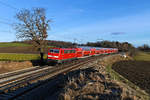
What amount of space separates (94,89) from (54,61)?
46.0ft

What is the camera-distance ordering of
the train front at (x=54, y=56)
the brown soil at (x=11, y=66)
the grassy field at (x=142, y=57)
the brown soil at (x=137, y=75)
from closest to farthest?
the brown soil at (x=11, y=66) < the brown soil at (x=137, y=75) < the train front at (x=54, y=56) < the grassy field at (x=142, y=57)

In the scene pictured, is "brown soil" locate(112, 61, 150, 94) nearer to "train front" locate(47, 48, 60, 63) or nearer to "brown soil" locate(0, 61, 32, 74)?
"train front" locate(47, 48, 60, 63)

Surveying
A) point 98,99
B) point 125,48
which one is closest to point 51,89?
point 98,99

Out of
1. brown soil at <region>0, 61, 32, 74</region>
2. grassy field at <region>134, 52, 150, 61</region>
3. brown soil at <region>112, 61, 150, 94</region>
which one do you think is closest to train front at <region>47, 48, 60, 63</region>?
brown soil at <region>0, 61, 32, 74</region>

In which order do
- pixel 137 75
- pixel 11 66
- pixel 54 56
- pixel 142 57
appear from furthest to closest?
pixel 142 57, pixel 137 75, pixel 54 56, pixel 11 66

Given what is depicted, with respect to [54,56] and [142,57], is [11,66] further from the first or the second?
[142,57]

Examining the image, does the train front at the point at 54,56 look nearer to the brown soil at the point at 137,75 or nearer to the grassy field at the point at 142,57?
the brown soil at the point at 137,75

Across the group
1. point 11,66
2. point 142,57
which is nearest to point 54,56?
point 11,66

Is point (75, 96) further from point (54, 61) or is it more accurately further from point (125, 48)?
point (125, 48)

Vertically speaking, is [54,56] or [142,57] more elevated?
[54,56]

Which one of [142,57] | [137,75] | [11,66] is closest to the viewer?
[11,66]

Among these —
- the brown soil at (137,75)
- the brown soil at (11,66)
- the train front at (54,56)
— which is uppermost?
the train front at (54,56)

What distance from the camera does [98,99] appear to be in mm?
7277

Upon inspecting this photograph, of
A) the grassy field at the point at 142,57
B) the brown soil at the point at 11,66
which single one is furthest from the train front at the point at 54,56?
the grassy field at the point at 142,57
